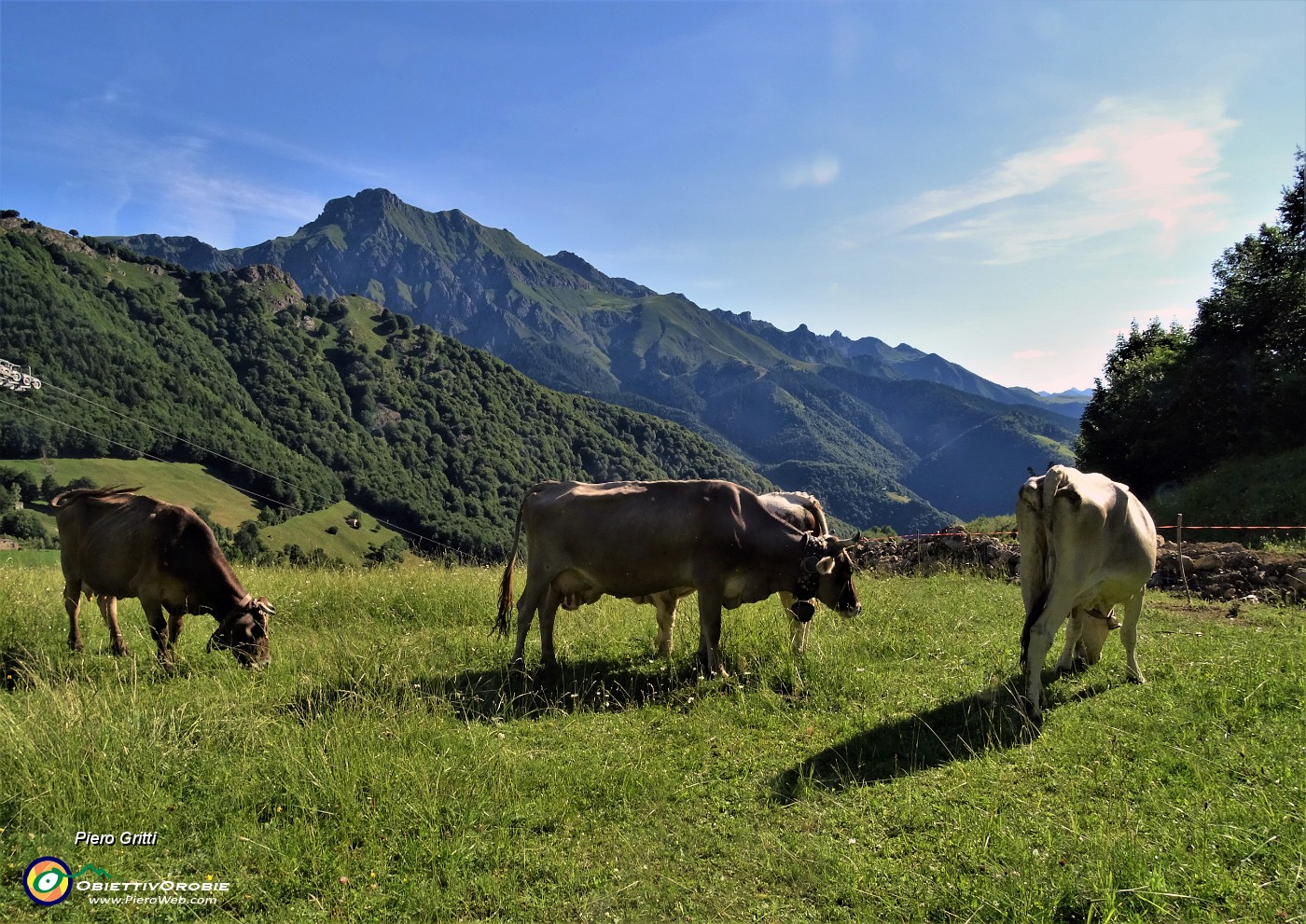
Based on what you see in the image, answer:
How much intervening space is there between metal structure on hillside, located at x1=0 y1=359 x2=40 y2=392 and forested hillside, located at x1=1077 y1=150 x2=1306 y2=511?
516 feet

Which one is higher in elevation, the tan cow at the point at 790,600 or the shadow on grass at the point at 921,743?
the tan cow at the point at 790,600

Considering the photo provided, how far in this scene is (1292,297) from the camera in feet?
99.8

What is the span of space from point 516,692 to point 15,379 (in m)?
160

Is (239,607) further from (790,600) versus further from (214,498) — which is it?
(214,498)

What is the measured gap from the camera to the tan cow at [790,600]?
Answer: 354 inches

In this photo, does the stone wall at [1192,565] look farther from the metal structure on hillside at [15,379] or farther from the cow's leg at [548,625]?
the metal structure on hillside at [15,379]

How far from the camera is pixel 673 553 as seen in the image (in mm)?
8844

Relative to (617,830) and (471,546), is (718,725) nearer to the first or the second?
(617,830)

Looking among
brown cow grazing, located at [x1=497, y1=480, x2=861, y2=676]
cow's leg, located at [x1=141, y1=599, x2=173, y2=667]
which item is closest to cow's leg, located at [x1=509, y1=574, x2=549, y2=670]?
brown cow grazing, located at [x1=497, y1=480, x2=861, y2=676]

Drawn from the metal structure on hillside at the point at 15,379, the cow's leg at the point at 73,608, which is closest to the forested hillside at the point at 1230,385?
the cow's leg at the point at 73,608

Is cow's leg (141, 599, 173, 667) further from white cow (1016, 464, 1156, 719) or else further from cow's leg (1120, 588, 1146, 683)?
cow's leg (1120, 588, 1146, 683)

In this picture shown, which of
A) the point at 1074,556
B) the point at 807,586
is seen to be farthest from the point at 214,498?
the point at 1074,556

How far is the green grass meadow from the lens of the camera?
167 inches

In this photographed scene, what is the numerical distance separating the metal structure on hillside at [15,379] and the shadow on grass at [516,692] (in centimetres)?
15323
